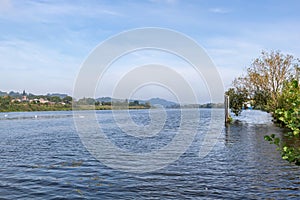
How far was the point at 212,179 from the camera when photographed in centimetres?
1484

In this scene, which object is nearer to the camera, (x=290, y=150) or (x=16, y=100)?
(x=290, y=150)

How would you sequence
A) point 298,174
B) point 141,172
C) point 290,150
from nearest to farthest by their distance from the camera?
point 290,150 → point 298,174 → point 141,172

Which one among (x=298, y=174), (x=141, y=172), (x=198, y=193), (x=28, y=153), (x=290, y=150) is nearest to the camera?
(x=290, y=150)

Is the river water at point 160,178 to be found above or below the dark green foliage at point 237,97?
below

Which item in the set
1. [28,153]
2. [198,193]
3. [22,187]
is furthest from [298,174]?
[28,153]

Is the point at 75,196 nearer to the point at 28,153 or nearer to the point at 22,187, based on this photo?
the point at 22,187

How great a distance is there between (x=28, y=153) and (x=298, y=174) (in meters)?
18.4

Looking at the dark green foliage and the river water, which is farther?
the dark green foliage

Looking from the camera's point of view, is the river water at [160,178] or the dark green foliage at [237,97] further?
the dark green foliage at [237,97]

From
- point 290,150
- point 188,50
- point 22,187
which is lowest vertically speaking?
point 22,187

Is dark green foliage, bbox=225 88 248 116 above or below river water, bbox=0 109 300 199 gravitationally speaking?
above

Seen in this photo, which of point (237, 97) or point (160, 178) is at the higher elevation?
point (237, 97)

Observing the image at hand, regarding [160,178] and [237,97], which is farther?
[237,97]

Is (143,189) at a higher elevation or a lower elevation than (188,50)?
lower
